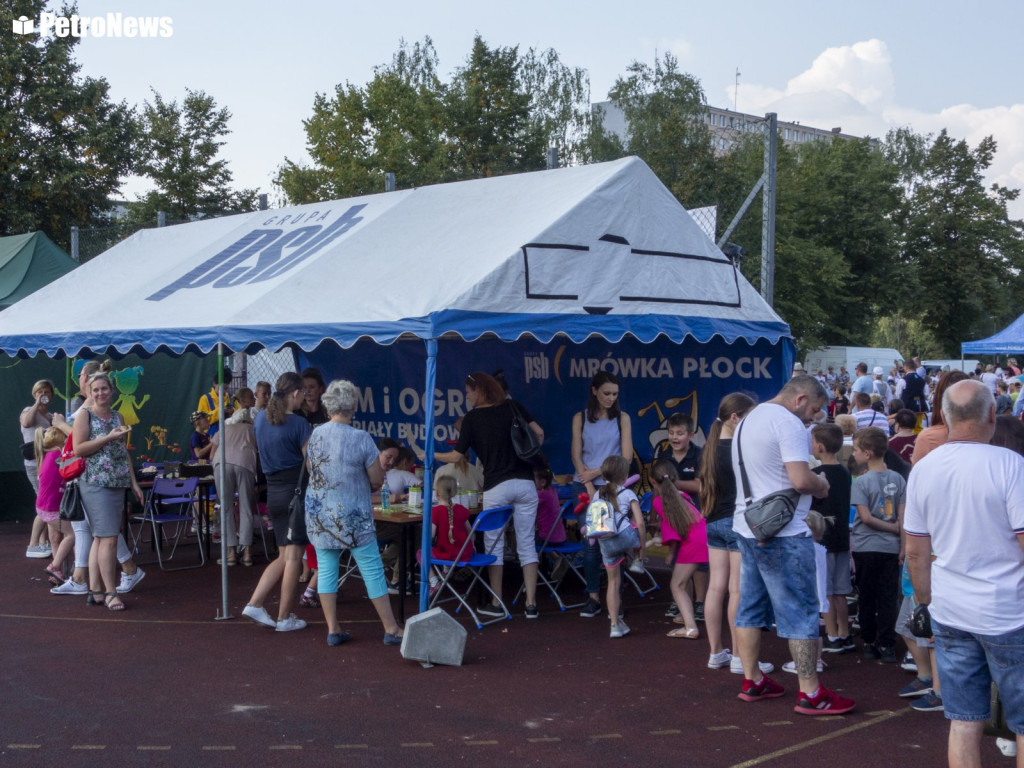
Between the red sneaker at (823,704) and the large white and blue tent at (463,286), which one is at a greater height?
the large white and blue tent at (463,286)

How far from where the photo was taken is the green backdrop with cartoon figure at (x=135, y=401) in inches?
508

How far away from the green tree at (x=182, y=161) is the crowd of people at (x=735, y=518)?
793 inches

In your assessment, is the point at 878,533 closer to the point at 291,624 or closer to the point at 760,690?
the point at 760,690

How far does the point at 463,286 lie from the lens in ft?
22.0

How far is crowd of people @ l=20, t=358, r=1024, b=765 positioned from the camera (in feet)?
11.7

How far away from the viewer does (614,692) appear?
571cm

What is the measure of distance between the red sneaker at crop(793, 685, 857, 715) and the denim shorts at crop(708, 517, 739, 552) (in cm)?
98

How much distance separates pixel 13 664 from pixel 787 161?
40835mm

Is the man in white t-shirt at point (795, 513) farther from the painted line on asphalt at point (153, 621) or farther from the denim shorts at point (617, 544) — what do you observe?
the painted line on asphalt at point (153, 621)

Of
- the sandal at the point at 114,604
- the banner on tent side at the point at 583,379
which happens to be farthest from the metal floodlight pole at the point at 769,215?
the sandal at the point at 114,604

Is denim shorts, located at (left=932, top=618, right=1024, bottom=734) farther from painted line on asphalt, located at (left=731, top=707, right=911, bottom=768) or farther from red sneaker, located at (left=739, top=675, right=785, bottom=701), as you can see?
red sneaker, located at (left=739, top=675, right=785, bottom=701)

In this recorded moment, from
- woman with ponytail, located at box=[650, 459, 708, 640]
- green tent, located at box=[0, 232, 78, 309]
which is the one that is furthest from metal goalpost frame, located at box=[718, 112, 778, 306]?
green tent, located at box=[0, 232, 78, 309]

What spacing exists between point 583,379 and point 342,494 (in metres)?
3.73

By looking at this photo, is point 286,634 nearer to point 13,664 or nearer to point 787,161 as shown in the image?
point 13,664
